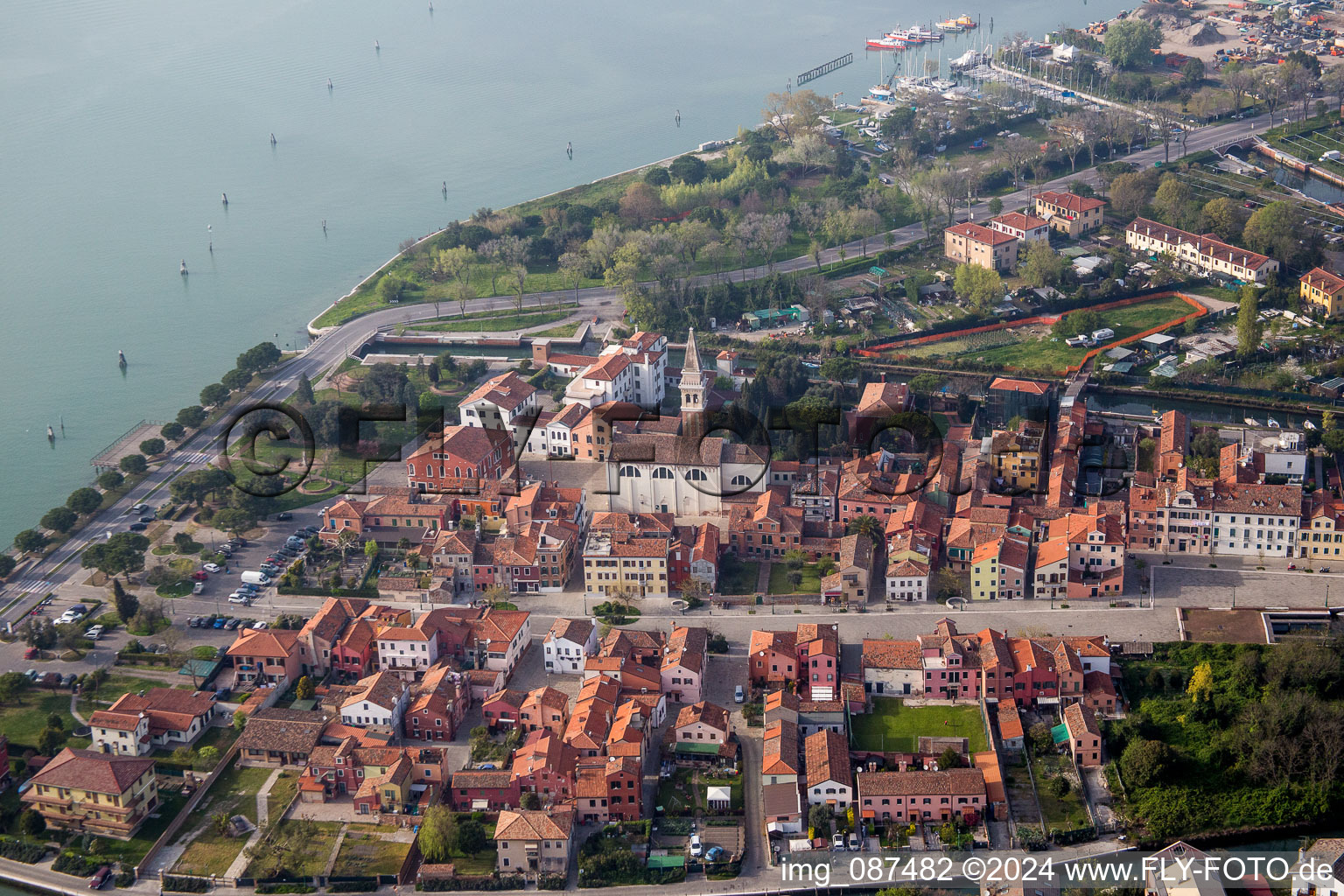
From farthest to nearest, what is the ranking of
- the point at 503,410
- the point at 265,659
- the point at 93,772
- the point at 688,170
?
the point at 688,170 → the point at 503,410 → the point at 265,659 → the point at 93,772

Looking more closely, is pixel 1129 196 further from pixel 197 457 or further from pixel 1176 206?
pixel 197 457

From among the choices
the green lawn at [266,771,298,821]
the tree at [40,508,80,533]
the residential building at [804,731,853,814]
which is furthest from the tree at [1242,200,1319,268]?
the tree at [40,508,80,533]

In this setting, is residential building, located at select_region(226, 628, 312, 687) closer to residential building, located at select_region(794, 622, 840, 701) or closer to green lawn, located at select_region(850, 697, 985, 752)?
residential building, located at select_region(794, 622, 840, 701)

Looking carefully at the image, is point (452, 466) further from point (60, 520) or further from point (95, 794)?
point (95, 794)

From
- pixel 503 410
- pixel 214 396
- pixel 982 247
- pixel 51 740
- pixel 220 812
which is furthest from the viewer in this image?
pixel 982 247

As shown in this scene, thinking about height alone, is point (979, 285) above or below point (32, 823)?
above

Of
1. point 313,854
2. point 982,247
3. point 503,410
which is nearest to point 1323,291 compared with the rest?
point 982,247

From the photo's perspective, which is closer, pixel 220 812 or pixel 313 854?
pixel 313 854

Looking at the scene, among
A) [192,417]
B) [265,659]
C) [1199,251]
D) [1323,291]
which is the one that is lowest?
[265,659]

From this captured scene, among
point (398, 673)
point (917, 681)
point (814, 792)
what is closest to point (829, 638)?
point (917, 681)
